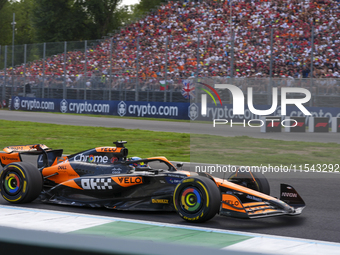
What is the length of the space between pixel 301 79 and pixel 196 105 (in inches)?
181

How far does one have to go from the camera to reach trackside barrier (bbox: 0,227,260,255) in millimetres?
1734

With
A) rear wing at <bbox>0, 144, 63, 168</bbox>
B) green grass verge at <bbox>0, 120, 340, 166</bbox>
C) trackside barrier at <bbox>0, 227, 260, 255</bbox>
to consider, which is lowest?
green grass verge at <bbox>0, 120, 340, 166</bbox>

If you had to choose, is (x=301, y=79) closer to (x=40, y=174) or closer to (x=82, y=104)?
(x=82, y=104)

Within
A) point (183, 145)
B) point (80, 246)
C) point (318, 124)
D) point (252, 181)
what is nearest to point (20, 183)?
point (252, 181)

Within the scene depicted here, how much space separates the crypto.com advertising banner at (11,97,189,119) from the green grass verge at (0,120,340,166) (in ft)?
14.9

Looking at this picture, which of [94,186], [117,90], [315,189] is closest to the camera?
[94,186]

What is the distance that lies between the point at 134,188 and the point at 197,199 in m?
0.94

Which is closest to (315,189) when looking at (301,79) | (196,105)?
(301,79)

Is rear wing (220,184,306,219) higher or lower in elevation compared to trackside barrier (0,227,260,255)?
lower

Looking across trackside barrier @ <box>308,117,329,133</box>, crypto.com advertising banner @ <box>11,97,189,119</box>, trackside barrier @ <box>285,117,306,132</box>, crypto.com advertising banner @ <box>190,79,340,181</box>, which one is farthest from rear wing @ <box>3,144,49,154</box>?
crypto.com advertising banner @ <box>11,97,189,119</box>

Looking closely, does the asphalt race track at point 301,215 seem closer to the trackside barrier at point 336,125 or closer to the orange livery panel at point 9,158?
the orange livery panel at point 9,158

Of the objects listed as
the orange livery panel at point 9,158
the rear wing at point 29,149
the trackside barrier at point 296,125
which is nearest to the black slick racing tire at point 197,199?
the rear wing at point 29,149

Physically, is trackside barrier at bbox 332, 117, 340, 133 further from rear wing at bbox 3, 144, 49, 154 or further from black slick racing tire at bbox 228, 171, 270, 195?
rear wing at bbox 3, 144, 49, 154

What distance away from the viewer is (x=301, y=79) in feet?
59.9
